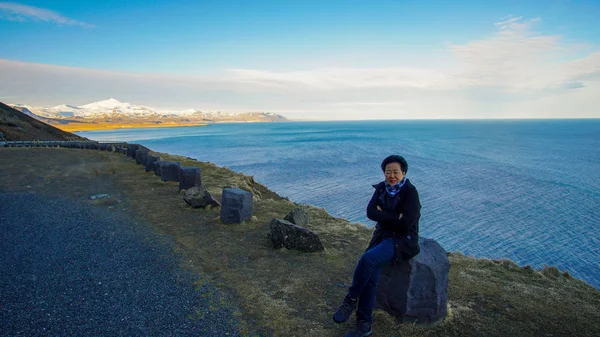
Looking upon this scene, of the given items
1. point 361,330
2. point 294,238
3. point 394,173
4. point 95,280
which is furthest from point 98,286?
point 394,173

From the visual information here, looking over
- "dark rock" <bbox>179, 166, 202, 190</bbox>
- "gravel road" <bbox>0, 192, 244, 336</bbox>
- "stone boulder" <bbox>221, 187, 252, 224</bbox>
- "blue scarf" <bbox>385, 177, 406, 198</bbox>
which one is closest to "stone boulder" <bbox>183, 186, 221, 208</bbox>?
"stone boulder" <bbox>221, 187, 252, 224</bbox>

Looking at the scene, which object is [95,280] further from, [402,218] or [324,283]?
[402,218]

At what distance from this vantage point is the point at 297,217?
11.8 metres

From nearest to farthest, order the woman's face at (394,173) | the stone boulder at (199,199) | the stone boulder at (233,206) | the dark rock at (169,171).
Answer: the woman's face at (394,173)
the stone boulder at (233,206)
the stone boulder at (199,199)
the dark rock at (169,171)

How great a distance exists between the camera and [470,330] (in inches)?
243

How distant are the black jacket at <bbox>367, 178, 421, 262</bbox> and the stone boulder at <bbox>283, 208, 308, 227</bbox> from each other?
229 inches

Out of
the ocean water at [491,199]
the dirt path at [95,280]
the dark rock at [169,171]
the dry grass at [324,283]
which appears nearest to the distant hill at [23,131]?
the ocean water at [491,199]

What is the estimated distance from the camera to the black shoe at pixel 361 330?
571 cm

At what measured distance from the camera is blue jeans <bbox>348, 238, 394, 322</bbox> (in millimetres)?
5705

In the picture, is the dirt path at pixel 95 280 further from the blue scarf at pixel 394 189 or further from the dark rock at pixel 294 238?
the blue scarf at pixel 394 189

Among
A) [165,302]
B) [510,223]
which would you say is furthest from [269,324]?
[510,223]

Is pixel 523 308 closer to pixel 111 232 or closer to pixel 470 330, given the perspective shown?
pixel 470 330

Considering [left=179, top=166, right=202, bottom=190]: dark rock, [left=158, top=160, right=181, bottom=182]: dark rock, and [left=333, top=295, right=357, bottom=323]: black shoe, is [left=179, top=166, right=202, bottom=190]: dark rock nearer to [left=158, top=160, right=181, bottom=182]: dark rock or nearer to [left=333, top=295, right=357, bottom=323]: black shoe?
[left=158, top=160, right=181, bottom=182]: dark rock

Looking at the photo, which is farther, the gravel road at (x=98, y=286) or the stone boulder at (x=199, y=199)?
the stone boulder at (x=199, y=199)
